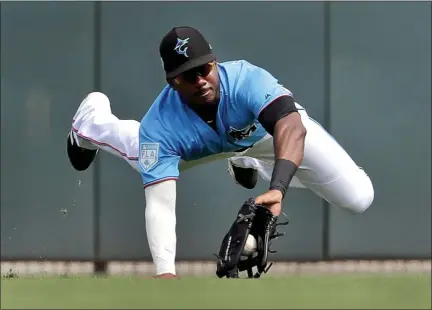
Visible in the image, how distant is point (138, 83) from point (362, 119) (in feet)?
5.88

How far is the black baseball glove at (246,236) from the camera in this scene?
4395 millimetres

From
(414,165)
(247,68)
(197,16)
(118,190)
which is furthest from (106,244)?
(247,68)


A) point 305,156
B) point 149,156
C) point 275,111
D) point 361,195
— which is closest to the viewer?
point 275,111

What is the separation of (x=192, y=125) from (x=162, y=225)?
553mm

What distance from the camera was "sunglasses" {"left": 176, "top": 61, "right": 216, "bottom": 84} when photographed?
16.3ft

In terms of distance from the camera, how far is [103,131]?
21.0 feet

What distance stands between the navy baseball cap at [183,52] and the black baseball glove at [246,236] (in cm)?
84

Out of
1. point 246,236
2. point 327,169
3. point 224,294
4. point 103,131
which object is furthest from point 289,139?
point 103,131

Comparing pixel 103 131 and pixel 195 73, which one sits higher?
pixel 195 73

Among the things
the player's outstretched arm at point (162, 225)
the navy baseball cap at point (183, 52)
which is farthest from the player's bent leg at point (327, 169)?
the navy baseball cap at point (183, 52)

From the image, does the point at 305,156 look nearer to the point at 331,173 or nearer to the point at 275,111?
the point at 331,173

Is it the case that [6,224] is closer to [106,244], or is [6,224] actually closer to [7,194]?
[7,194]

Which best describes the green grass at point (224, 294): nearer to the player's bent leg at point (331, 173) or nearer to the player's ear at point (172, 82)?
the player's ear at point (172, 82)

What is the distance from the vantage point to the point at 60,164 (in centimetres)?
840
